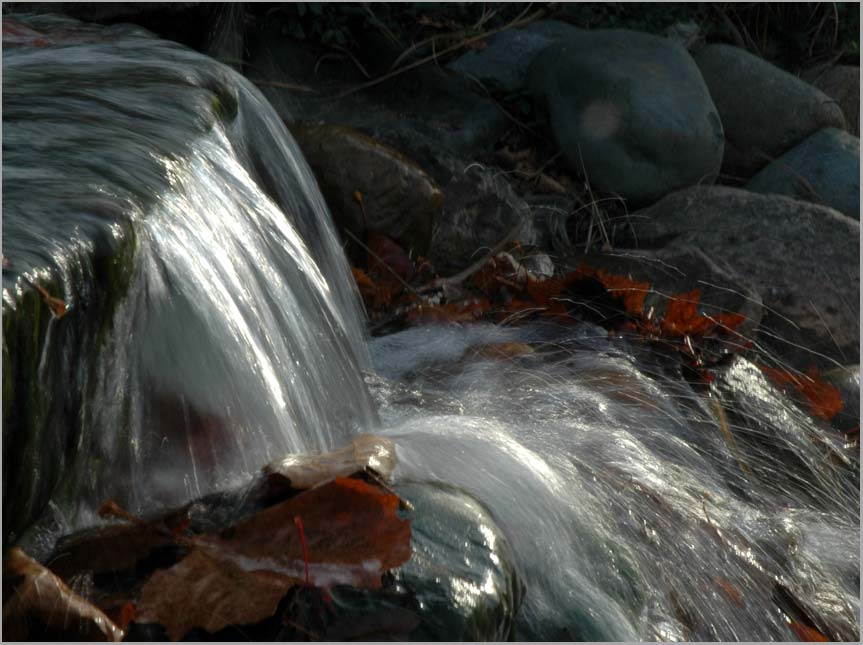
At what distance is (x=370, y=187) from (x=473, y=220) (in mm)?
505

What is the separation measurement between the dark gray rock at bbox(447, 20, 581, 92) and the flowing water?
2410 mm

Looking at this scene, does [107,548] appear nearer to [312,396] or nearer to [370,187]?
[312,396]

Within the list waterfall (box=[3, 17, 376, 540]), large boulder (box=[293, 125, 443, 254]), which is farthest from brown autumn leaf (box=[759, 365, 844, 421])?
waterfall (box=[3, 17, 376, 540])

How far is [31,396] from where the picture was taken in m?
1.64

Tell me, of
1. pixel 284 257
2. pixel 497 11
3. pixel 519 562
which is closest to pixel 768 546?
pixel 519 562

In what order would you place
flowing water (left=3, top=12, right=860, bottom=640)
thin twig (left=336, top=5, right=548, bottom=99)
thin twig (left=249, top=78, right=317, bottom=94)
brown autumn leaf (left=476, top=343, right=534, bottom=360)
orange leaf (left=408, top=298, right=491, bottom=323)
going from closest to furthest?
flowing water (left=3, top=12, right=860, bottom=640) < brown autumn leaf (left=476, top=343, right=534, bottom=360) < orange leaf (left=408, top=298, right=491, bottom=323) < thin twig (left=249, top=78, right=317, bottom=94) < thin twig (left=336, top=5, right=548, bottom=99)

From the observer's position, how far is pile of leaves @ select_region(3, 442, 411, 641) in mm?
1556

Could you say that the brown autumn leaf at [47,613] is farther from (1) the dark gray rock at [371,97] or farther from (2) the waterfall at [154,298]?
(1) the dark gray rock at [371,97]

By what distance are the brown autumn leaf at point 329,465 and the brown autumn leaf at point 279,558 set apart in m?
0.09

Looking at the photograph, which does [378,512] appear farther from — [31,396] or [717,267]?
[717,267]

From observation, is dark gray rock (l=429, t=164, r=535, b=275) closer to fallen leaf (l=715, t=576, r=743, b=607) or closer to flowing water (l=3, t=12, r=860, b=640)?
flowing water (l=3, t=12, r=860, b=640)

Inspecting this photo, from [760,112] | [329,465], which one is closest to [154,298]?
[329,465]

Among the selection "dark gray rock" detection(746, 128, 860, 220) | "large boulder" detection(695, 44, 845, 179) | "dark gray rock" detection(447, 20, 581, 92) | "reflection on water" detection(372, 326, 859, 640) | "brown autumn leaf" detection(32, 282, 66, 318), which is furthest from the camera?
"large boulder" detection(695, 44, 845, 179)

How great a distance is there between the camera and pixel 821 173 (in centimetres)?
556
